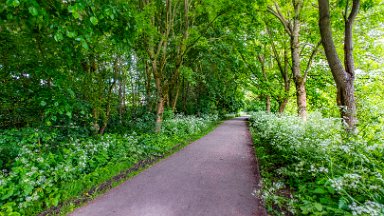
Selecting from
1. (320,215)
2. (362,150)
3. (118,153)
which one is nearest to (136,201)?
(118,153)

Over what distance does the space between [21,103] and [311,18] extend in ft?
42.3

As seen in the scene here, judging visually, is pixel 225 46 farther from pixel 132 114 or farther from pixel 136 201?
pixel 136 201

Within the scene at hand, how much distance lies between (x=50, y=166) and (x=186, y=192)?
2977 millimetres

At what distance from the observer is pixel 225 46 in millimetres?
11117

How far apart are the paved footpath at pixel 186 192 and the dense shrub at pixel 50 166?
59cm

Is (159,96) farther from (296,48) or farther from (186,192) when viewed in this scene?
(296,48)

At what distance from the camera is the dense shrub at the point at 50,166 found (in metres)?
3.22

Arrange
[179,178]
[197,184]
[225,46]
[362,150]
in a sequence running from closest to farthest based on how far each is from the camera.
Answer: [362,150], [197,184], [179,178], [225,46]

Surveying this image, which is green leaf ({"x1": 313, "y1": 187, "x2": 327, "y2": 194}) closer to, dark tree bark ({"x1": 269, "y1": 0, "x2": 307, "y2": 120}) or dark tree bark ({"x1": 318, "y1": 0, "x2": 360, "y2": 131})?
dark tree bark ({"x1": 318, "y1": 0, "x2": 360, "y2": 131})

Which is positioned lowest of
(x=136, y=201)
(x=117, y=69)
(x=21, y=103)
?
(x=136, y=201)

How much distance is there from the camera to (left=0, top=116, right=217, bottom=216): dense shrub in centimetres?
322

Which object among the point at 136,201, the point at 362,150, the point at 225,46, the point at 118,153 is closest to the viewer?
the point at 362,150

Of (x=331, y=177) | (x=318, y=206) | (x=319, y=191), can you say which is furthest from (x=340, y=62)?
(x=318, y=206)

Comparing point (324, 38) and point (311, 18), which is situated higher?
point (311, 18)
